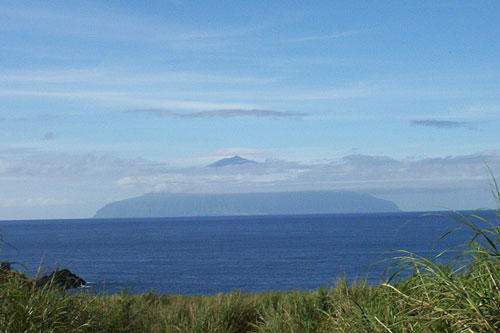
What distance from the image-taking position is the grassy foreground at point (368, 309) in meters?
5.04

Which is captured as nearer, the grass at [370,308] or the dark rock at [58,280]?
the grass at [370,308]

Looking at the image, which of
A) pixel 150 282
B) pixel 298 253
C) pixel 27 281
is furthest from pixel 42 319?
pixel 298 253

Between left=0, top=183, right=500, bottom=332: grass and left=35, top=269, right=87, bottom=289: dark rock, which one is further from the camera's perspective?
left=35, top=269, right=87, bottom=289: dark rock

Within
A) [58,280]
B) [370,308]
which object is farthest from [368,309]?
[58,280]

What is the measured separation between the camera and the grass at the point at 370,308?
5043 millimetres

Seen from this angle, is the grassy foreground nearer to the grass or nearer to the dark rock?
the grass

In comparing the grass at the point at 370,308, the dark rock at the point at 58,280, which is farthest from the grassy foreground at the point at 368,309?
the dark rock at the point at 58,280

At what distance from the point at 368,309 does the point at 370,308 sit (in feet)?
0.40

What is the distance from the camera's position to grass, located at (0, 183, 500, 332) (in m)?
5.04

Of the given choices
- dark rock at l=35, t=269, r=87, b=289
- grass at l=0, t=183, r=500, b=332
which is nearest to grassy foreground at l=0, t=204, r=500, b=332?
grass at l=0, t=183, r=500, b=332

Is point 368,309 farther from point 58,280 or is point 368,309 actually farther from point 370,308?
point 58,280

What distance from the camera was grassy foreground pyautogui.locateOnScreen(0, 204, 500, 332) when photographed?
198 inches

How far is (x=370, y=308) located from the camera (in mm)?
6625

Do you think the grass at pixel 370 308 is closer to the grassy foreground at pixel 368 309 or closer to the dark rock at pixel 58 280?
the grassy foreground at pixel 368 309
